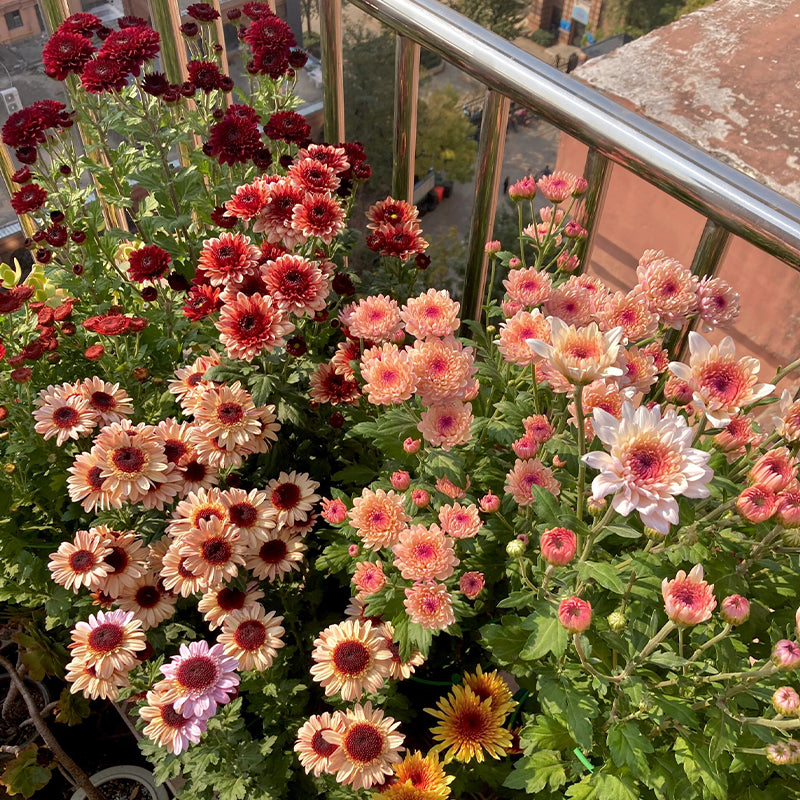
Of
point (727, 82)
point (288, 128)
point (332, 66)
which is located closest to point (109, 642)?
point (288, 128)

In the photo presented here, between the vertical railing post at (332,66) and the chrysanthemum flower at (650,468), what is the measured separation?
1.18m

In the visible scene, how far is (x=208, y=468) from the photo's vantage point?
1.36 m

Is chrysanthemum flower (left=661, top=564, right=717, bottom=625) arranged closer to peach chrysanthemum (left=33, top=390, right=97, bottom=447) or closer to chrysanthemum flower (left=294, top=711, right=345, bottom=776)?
chrysanthemum flower (left=294, top=711, right=345, bottom=776)

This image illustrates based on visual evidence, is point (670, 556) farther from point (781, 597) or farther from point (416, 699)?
point (416, 699)

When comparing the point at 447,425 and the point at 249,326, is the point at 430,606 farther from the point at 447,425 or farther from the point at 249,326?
the point at 249,326

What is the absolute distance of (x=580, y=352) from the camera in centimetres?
91

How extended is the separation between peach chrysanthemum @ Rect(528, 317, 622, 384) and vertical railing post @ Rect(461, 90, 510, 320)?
→ 26.1 inches

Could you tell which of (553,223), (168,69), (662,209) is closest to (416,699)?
(553,223)

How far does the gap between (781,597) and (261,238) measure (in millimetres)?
1170

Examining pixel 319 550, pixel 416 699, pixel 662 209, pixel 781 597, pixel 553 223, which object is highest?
pixel 553 223

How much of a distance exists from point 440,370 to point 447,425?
91mm

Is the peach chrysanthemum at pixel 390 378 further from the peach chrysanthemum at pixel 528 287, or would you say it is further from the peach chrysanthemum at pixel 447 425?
the peach chrysanthemum at pixel 528 287

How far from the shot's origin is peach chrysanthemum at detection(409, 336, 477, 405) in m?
1.14

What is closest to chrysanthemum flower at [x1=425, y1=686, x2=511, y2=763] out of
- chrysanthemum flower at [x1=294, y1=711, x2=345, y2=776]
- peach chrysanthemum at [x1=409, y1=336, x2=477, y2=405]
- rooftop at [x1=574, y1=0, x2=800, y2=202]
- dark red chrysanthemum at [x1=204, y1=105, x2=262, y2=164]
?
chrysanthemum flower at [x1=294, y1=711, x2=345, y2=776]
